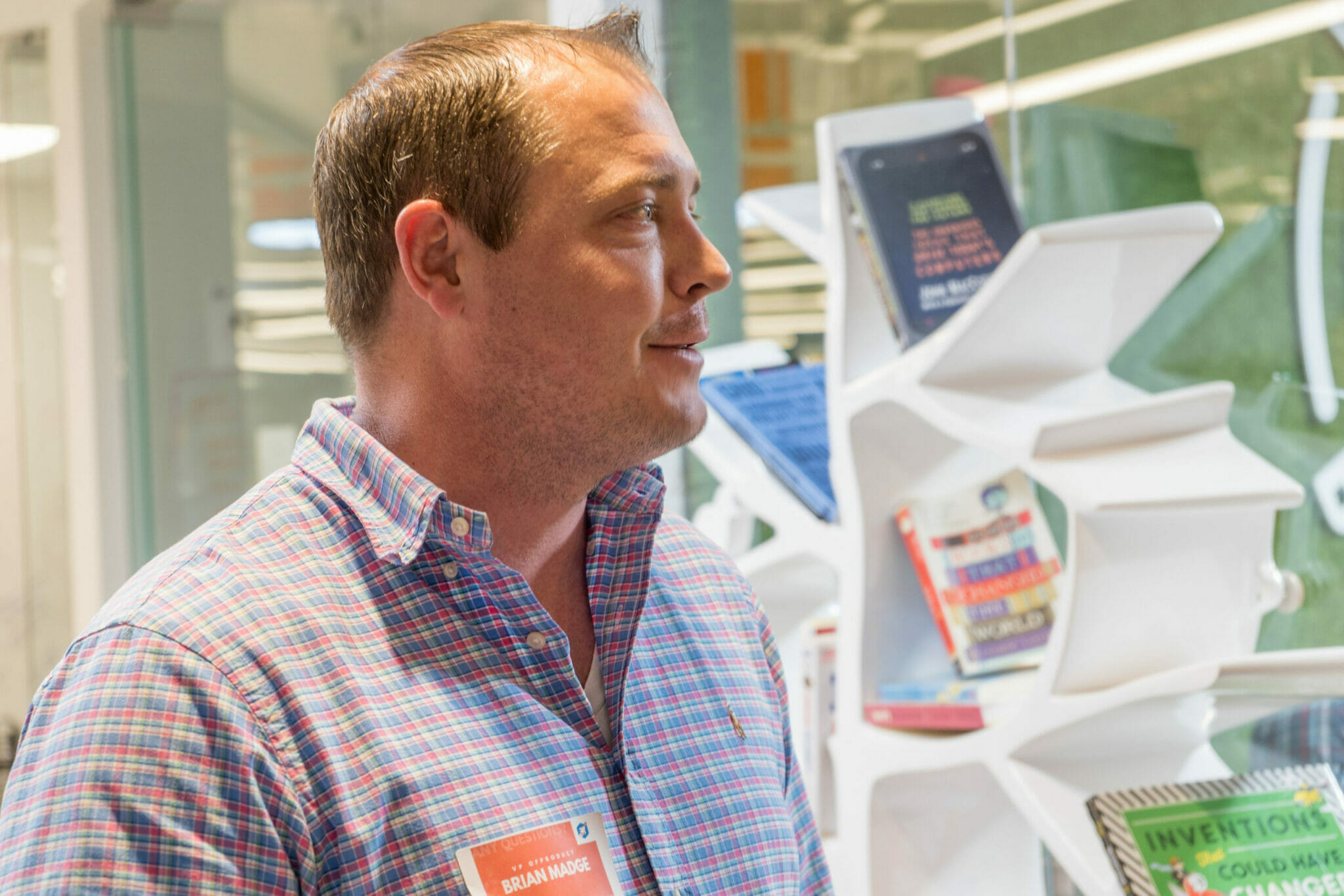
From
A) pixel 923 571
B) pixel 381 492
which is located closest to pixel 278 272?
pixel 923 571

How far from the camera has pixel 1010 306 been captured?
1.63 meters

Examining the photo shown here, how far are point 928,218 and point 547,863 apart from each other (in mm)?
1167

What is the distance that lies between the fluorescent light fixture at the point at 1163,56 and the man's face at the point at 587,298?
1152mm

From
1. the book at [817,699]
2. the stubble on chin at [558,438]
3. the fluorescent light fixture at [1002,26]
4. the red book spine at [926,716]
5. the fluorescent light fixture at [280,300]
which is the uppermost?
the fluorescent light fixture at [1002,26]

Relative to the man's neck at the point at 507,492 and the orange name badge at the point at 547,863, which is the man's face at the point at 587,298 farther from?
the orange name badge at the point at 547,863

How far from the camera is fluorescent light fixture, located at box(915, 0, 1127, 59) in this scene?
2.22 metres

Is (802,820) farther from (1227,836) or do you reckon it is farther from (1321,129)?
(1321,129)

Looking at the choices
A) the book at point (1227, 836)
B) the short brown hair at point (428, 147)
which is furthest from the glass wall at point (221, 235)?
the book at point (1227, 836)

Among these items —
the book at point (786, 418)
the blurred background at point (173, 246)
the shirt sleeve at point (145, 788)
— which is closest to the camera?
the shirt sleeve at point (145, 788)

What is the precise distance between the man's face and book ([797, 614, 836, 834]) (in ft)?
3.52

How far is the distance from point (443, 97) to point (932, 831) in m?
1.29

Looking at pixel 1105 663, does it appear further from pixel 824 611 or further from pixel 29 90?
pixel 29 90

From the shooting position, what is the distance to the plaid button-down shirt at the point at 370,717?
36.0 inches

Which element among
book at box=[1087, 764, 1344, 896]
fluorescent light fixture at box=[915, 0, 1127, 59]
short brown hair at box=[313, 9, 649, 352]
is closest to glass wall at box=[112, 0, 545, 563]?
fluorescent light fixture at box=[915, 0, 1127, 59]
